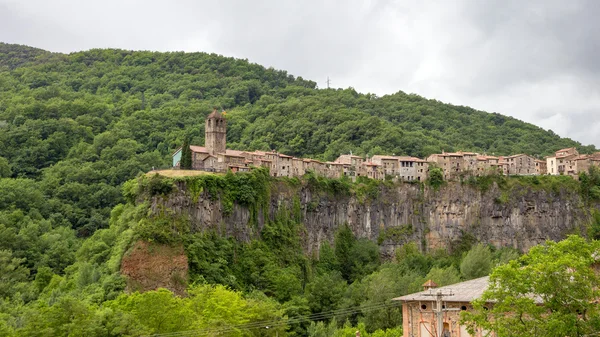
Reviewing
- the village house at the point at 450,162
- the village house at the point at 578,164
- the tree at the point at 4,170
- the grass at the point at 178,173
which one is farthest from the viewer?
the village house at the point at 578,164

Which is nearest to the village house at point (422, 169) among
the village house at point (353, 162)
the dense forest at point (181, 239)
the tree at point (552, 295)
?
the village house at point (353, 162)

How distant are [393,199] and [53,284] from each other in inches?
2178

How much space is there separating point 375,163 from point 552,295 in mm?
90925

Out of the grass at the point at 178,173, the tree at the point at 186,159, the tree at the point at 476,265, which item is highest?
the tree at the point at 186,159

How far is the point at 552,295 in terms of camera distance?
4047 cm

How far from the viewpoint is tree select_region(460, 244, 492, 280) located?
342 ft

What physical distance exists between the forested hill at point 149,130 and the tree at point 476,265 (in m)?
41.7

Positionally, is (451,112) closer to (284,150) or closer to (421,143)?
(421,143)

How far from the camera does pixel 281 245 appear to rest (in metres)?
108

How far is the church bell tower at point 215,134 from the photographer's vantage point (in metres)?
111

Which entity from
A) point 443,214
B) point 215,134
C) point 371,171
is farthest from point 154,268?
point 443,214

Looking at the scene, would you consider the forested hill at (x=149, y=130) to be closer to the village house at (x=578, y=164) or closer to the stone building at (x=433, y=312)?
the village house at (x=578, y=164)

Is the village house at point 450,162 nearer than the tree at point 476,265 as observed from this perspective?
No

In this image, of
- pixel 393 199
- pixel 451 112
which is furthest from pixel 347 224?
pixel 451 112
